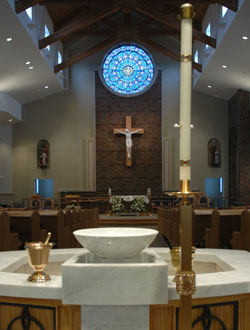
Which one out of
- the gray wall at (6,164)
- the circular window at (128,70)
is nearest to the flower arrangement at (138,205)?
the circular window at (128,70)

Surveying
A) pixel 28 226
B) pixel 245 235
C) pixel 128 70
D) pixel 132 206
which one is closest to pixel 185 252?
pixel 245 235

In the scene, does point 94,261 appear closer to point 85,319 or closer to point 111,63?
point 85,319

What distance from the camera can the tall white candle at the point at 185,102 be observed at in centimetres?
171

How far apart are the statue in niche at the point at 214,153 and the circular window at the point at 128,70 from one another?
3.66 metres

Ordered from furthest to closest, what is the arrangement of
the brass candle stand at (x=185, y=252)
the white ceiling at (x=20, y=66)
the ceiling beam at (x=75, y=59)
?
1. the ceiling beam at (x=75, y=59)
2. the white ceiling at (x=20, y=66)
3. the brass candle stand at (x=185, y=252)

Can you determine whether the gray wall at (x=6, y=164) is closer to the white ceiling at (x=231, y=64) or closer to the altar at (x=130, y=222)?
the altar at (x=130, y=222)

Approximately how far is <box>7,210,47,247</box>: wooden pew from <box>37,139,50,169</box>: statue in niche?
30.4 ft

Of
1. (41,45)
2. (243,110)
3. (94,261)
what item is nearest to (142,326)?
(94,261)

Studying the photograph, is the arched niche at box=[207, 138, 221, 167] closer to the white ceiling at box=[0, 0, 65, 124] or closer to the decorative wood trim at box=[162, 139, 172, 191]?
the decorative wood trim at box=[162, 139, 172, 191]

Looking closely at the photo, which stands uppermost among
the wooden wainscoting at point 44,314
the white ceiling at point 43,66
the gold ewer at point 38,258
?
the white ceiling at point 43,66

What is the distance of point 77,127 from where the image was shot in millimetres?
16406

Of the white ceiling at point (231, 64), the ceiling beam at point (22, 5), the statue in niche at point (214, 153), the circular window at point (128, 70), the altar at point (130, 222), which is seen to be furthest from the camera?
the circular window at point (128, 70)

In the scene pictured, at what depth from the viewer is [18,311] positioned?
2.05 meters

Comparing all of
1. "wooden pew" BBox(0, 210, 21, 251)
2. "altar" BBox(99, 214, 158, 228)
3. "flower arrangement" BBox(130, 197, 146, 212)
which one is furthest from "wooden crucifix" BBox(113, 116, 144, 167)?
"wooden pew" BBox(0, 210, 21, 251)
